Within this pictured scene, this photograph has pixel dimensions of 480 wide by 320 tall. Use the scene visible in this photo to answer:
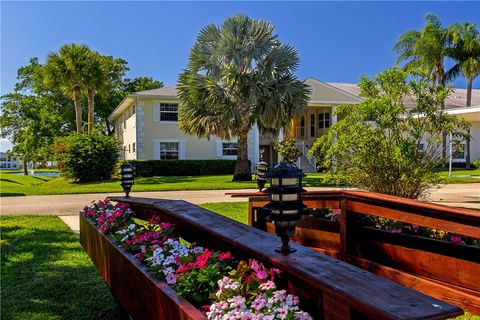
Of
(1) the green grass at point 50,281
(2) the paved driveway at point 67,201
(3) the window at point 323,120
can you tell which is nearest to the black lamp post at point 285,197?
(1) the green grass at point 50,281

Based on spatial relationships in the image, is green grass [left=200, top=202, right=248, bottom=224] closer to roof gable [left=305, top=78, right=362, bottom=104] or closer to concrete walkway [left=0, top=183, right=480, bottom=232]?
concrete walkway [left=0, top=183, right=480, bottom=232]

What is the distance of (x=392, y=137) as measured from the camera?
695cm

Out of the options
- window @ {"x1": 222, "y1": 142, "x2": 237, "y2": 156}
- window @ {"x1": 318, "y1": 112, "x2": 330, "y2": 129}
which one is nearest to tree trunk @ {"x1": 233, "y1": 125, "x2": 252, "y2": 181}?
window @ {"x1": 222, "y1": 142, "x2": 237, "y2": 156}

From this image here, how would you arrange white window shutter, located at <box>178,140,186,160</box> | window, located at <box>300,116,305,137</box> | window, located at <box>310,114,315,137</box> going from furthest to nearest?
1. window, located at <box>300,116,305,137</box>
2. window, located at <box>310,114,315,137</box>
3. white window shutter, located at <box>178,140,186,160</box>

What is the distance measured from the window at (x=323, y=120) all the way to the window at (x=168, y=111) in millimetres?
9579

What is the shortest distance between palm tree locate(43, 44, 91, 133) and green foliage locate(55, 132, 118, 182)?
4.58 meters

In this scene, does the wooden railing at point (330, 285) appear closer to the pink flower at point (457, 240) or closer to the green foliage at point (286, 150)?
the pink flower at point (457, 240)

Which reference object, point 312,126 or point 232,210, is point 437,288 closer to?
point 232,210

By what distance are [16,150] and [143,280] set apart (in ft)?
135

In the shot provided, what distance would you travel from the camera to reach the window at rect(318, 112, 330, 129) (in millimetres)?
28250

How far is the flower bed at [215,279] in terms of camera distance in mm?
1814

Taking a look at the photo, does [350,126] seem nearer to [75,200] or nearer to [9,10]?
[9,10]

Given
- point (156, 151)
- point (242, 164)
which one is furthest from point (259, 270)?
point (156, 151)

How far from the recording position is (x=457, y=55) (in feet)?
93.1
